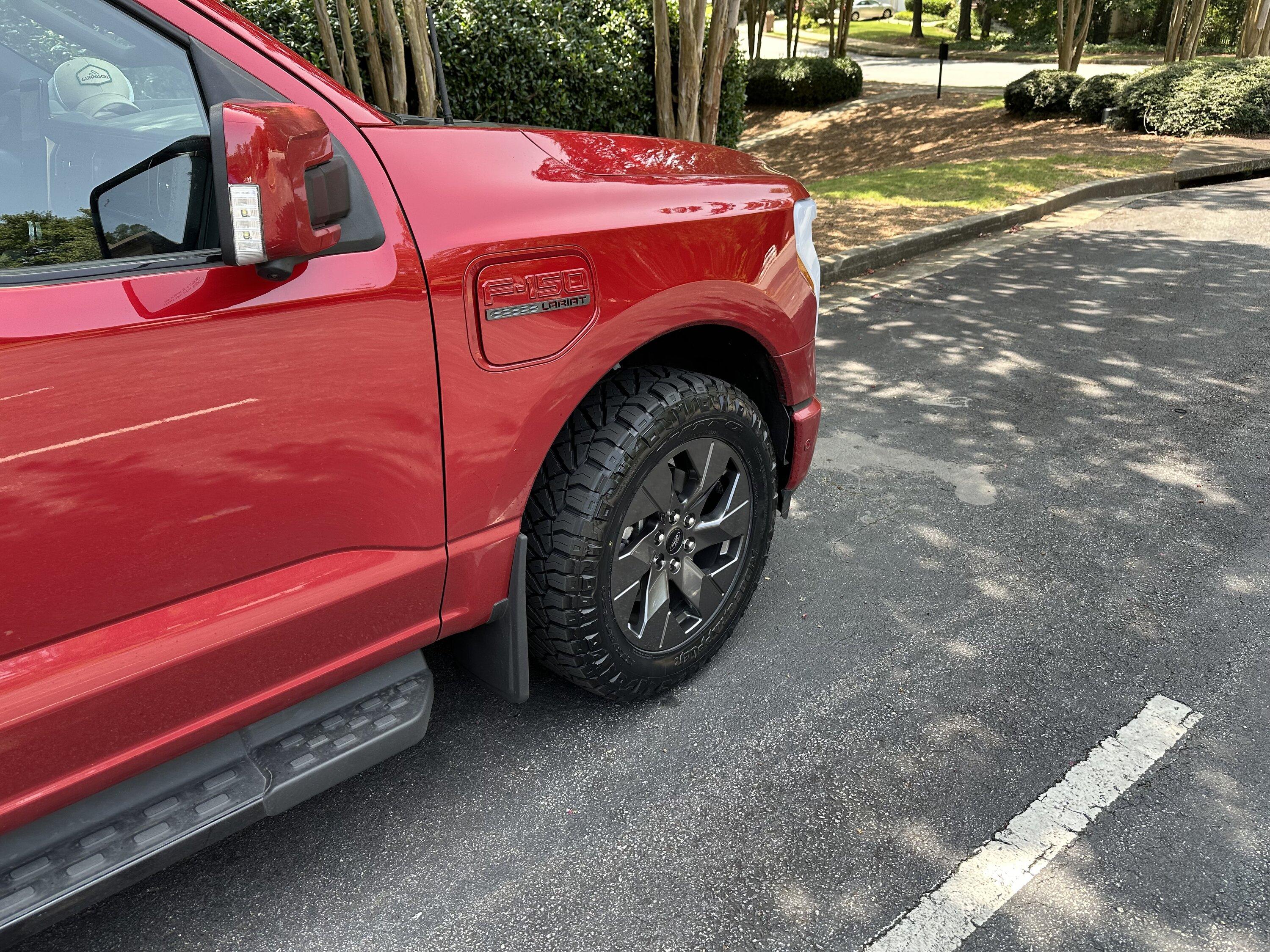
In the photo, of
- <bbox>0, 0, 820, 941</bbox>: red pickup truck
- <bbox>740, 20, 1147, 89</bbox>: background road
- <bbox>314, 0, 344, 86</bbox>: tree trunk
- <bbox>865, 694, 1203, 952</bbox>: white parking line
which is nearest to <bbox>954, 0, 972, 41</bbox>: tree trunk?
<bbox>740, 20, 1147, 89</bbox>: background road

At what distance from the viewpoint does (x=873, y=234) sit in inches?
331

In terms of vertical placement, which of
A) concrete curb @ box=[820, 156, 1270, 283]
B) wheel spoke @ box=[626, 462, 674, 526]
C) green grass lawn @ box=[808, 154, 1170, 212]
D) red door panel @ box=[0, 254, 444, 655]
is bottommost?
concrete curb @ box=[820, 156, 1270, 283]

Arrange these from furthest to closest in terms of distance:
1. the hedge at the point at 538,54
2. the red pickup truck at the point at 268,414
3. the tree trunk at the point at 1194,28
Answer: the tree trunk at the point at 1194,28 < the hedge at the point at 538,54 < the red pickup truck at the point at 268,414

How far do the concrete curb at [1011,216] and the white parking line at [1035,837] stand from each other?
407 cm

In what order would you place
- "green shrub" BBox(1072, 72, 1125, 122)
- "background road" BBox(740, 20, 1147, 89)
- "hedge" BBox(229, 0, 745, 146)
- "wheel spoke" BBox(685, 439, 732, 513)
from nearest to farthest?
"wheel spoke" BBox(685, 439, 732, 513), "hedge" BBox(229, 0, 745, 146), "green shrub" BBox(1072, 72, 1125, 122), "background road" BBox(740, 20, 1147, 89)

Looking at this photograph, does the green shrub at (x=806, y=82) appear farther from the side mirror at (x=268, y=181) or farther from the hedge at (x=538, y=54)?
the side mirror at (x=268, y=181)

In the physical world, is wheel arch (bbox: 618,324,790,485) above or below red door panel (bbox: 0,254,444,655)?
below

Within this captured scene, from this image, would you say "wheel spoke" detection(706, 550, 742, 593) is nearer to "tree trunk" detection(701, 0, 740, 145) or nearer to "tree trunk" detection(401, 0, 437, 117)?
"tree trunk" detection(401, 0, 437, 117)

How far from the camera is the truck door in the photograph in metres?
1.49

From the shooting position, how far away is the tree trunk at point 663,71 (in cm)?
736

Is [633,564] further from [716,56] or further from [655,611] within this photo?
[716,56]

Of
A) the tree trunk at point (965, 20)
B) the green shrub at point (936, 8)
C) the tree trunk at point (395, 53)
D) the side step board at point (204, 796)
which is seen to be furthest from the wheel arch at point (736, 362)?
the green shrub at point (936, 8)

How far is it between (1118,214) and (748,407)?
8.58 meters

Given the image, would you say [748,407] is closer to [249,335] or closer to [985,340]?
[249,335]
